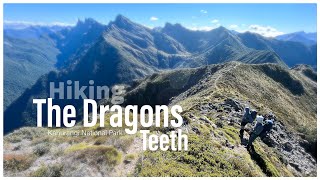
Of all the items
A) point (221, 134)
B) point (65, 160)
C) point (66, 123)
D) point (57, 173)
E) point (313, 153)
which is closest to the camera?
point (57, 173)

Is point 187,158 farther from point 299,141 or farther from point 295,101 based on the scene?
point 295,101

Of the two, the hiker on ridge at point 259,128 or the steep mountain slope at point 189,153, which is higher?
the hiker on ridge at point 259,128

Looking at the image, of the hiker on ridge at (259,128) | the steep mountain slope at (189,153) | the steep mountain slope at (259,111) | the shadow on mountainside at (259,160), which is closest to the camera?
the steep mountain slope at (189,153)

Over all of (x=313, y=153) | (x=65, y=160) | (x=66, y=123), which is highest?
(x=66, y=123)

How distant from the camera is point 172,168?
2450cm

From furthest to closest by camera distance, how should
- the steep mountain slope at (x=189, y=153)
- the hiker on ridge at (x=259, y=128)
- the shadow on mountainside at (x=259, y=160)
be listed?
the hiker on ridge at (x=259, y=128) → the shadow on mountainside at (x=259, y=160) → the steep mountain slope at (x=189, y=153)

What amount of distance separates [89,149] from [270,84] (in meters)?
74.1

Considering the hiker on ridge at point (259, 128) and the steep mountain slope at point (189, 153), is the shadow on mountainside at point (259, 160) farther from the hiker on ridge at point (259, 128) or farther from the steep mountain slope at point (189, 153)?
the hiker on ridge at point (259, 128)

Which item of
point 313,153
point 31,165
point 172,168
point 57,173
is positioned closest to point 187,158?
point 172,168

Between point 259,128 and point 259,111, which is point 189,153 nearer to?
point 259,128

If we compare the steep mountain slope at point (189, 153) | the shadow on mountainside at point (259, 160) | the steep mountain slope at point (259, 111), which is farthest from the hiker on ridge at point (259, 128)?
the steep mountain slope at point (259, 111)

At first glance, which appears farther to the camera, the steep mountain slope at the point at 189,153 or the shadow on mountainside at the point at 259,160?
the shadow on mountainside at the point at 259,160

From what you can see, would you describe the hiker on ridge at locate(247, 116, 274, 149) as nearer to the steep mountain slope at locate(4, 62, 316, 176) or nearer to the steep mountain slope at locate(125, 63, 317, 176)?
the steep mountain slope at locate(4, 62, 316, 176)

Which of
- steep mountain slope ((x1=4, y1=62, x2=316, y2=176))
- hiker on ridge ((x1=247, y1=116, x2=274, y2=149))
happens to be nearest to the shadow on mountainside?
steep mountain slope ((x1=4, y1=62, x2=316, y2=176))
